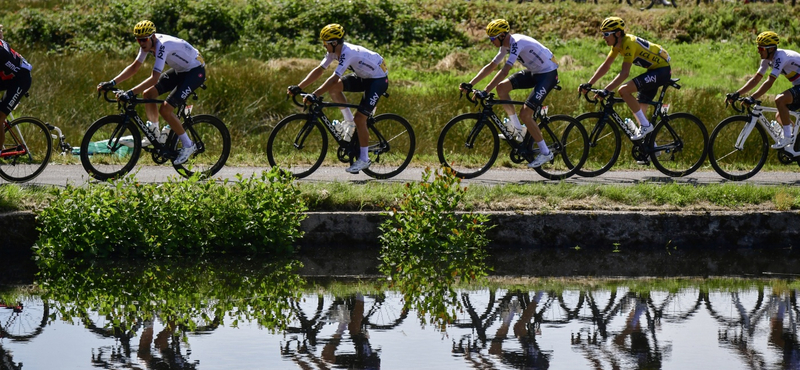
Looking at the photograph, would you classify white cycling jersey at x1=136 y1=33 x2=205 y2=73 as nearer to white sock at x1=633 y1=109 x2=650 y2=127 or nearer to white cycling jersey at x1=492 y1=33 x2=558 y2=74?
white cycling jersey at x1=492 y1=33 x2=558 y2=74

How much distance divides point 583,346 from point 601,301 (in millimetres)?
1387

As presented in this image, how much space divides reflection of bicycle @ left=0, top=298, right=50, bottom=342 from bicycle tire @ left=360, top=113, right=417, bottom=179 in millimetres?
5435

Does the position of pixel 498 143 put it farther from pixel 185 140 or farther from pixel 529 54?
pixel 185 140

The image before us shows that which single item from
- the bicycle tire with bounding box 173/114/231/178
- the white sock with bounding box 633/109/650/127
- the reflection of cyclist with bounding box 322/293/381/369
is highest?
the white sock with bounding box 633/109/650/127

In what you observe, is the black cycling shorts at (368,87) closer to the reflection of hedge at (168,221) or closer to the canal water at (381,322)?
the reflection of hedge at (168,221)

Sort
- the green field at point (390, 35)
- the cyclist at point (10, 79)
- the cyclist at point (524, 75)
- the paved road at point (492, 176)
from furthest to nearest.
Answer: the green field at point (390, 35) → the paved road at point (492, 176) → the cyclist at point (524, 75) → the cyclist at point (10, 79)

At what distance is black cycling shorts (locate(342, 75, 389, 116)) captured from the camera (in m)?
12.1

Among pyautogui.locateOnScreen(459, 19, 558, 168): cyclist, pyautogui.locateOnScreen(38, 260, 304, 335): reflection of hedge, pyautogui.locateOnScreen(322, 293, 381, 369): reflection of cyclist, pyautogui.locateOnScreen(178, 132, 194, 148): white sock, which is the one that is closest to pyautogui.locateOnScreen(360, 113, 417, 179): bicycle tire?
pyautogui.locateOnScreen(459, 19, 558, 168): cyclist

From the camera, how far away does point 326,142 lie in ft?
41.0

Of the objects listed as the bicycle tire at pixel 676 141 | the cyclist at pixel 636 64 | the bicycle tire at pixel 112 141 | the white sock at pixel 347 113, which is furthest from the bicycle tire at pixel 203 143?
the bicycle tire at pixel 676 141

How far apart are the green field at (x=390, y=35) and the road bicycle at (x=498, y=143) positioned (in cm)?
613

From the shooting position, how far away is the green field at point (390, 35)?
21.7 m

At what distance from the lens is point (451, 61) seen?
26.9 meters

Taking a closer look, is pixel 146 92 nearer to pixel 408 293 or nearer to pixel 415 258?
pixel 415 258
